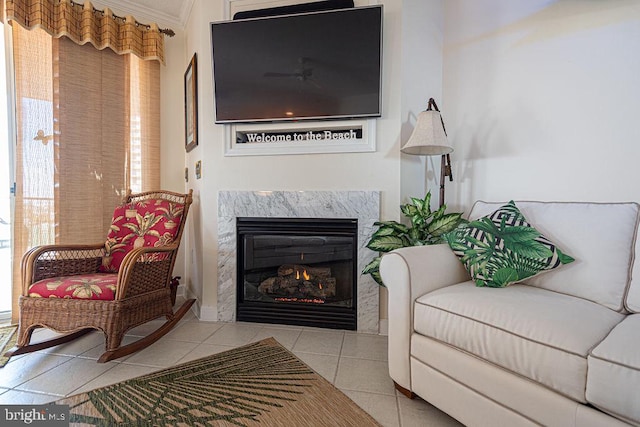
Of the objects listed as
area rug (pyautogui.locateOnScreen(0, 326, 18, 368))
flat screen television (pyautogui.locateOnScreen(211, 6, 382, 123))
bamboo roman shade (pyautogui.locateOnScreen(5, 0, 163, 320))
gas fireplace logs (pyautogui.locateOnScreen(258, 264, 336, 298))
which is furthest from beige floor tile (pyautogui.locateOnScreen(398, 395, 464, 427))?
bamboo roman shade (pyautogui.locateOnScreen(5, 0, 163, 320))

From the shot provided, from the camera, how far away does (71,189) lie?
8.04 feet

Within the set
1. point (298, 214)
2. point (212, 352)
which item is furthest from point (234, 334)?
point (298, 214)

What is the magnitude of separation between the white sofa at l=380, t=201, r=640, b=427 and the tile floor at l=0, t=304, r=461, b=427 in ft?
0.44

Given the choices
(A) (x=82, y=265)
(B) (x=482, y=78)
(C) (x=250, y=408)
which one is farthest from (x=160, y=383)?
(B) (x=482, y=78)

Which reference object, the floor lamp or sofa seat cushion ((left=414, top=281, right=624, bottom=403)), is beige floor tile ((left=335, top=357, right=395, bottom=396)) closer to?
sofa seat cushion ((left=414, top=281, right=624, bottom=403))

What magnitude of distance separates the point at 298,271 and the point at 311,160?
2.83 ft

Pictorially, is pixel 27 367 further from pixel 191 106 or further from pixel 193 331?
pixel 191 106

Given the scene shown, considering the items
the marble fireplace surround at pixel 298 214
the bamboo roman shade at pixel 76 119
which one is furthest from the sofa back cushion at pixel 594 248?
the bamboo roman shade at pixel 76 119

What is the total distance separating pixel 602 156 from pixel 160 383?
2583 millimetres

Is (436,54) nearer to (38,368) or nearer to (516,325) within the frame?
(516,325)

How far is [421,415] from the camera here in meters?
1.28

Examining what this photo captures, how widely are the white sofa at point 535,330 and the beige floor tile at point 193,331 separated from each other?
4.36 feet

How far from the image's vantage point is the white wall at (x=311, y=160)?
2113 millimetres

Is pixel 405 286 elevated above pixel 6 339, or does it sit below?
above
